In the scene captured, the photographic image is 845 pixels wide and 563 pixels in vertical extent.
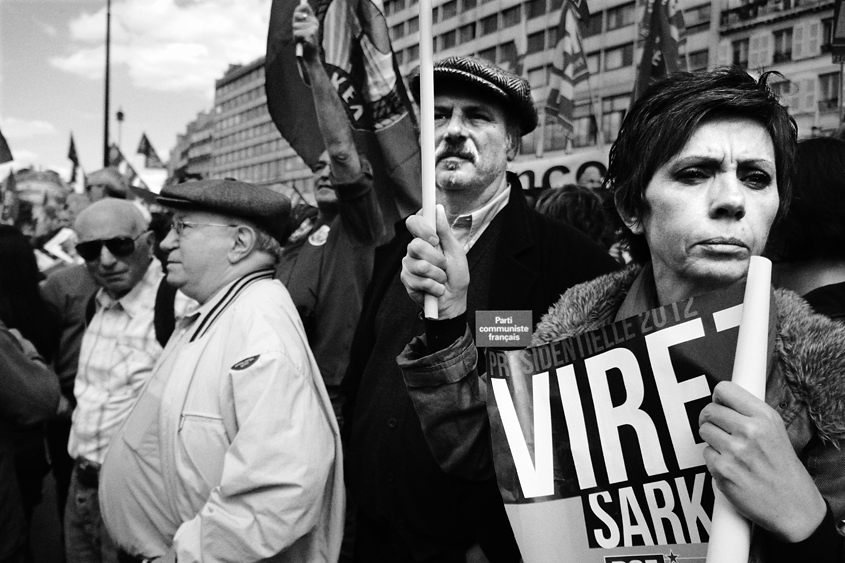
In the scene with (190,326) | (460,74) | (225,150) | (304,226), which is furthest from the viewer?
(225,150)

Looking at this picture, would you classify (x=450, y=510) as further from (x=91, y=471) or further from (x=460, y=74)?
(x=91, y=471)

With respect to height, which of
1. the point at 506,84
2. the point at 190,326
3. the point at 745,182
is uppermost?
the point at 506,84

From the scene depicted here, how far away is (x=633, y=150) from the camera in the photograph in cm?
145

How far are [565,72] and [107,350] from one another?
3.84 metres

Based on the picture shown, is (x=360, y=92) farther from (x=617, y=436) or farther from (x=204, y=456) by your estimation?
(x=617, y=436)

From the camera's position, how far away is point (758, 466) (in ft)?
3.27

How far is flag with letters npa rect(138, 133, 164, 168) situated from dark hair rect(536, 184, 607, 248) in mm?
14320

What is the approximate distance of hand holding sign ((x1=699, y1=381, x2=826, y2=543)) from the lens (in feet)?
3.27

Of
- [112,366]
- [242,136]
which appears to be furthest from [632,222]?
[242,136]

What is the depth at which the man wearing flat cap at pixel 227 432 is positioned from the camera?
198cm

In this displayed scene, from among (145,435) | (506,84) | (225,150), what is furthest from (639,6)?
(225,150)

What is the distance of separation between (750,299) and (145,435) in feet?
6.23

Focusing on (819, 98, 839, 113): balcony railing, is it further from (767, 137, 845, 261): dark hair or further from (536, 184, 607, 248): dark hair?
(767, 137, 845, 261): dark hair

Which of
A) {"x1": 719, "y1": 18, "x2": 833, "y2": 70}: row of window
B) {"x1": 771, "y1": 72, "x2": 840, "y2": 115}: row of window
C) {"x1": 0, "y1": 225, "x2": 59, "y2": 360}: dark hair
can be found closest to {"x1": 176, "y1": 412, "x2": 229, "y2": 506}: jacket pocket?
{"x1": 0, "y1": 225, "x2": 59, "y2": 360}: dark hair
